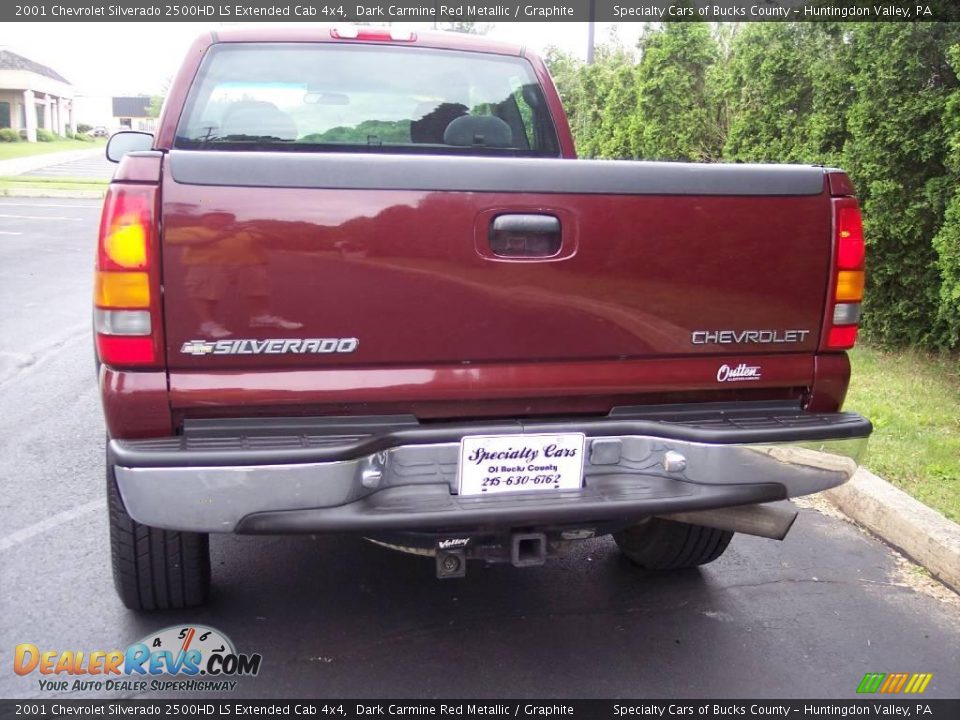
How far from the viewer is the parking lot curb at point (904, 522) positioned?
144 inches

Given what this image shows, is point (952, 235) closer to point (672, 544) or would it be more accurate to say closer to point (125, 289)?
point (672, 544)

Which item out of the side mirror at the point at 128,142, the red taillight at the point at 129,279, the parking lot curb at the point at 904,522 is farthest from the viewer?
the side mirror at the point at 128,142

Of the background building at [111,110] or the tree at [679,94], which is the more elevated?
the background building at [111,110]

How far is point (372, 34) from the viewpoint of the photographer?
165 inches

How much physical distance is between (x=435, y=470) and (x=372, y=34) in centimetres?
253

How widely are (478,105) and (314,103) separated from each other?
2.72 ft

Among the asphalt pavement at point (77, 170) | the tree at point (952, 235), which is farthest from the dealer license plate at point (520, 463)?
the asphalt pavement at point (77, 170)

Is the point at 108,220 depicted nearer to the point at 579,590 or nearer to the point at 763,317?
the point at 763,317

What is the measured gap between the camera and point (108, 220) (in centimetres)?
232

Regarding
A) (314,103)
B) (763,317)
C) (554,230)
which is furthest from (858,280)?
(314,103)

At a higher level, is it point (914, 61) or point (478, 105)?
point (914, 61)

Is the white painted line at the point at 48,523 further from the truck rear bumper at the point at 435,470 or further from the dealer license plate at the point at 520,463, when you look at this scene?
the dealer license plate at the point at 520,463

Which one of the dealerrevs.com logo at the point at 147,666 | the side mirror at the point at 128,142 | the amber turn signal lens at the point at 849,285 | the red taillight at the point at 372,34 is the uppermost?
the red taillight at the point at 372,34

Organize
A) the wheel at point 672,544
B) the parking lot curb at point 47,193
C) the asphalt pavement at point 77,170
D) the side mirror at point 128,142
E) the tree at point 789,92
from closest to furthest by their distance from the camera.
A: the wheel at point 672,544 → the side mirror at point 128,142 → the tree at point 789,92 → the parking lot curb at point 47,193 → the asphalt pavement at point 77,170
